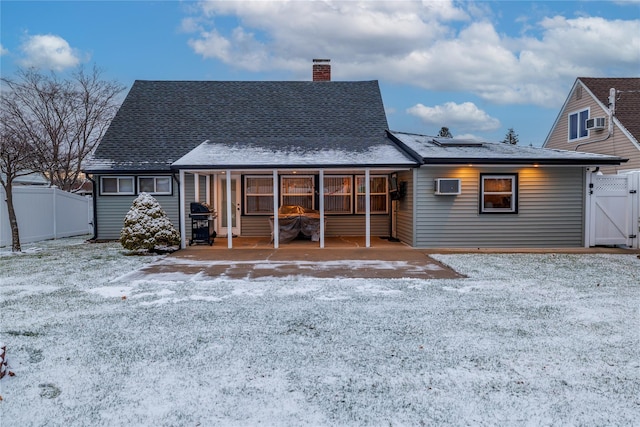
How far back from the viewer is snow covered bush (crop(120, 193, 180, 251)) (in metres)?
10.5

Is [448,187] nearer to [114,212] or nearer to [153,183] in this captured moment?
[153,183]

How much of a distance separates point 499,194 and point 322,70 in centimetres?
974

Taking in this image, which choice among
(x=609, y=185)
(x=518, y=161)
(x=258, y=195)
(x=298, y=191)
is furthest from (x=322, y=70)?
(x=609, y=185)

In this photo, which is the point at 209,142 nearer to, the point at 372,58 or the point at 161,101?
the point at 161,101

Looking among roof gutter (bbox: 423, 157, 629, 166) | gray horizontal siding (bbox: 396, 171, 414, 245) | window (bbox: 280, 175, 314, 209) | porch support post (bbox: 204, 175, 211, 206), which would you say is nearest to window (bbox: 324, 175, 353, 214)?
window (bbox: 280, 175, 314, 209)

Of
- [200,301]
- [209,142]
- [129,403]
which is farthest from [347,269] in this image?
[209,142]

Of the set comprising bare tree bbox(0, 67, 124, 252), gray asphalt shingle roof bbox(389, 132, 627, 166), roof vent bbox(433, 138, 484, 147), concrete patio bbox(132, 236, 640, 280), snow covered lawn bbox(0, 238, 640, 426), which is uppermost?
bare tree bbox(0, 67, 124, 252)

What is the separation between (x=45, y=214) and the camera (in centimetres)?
1413

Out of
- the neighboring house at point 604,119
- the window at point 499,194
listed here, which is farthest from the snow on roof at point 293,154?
the neighboring house at point 604,119

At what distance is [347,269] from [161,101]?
1128 cm

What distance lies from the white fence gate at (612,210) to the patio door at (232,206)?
9.90 meters

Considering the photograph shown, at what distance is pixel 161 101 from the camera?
16453 mm

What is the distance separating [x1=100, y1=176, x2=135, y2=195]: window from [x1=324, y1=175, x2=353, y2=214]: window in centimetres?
603

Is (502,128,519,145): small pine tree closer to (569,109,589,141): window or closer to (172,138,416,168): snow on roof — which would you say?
(569,109,589,141): window
